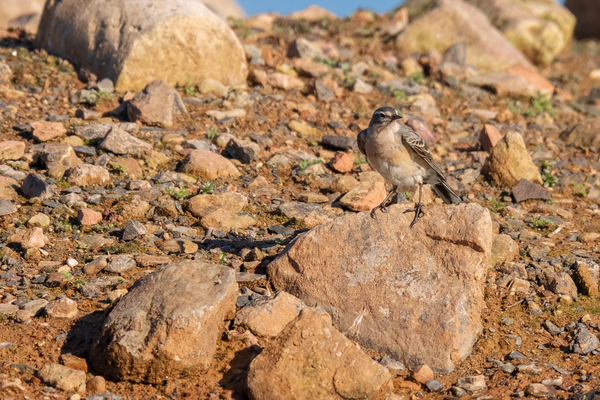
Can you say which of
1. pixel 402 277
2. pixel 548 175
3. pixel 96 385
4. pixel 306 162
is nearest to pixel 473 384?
pixel 402 277

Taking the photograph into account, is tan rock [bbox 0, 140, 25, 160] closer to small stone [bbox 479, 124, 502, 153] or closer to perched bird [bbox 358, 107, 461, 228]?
perched bird [bbox 358, 107, 461, 228]

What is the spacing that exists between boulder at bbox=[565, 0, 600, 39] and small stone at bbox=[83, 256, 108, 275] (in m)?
28.0

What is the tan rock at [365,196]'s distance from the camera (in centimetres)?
894

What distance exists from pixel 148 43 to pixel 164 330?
807 cm

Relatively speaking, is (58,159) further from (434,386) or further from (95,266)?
(434,386)

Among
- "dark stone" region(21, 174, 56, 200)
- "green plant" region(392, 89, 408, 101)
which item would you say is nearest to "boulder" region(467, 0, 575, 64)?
"green plant" region(392, 89, 408, 101)

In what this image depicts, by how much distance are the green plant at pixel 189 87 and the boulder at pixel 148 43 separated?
3 cm

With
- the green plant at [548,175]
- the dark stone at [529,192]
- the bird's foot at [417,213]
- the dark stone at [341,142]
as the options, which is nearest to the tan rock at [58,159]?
the dark stone at [341,142]

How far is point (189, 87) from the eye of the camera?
40.1 ft

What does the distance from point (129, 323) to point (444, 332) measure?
3199 mm

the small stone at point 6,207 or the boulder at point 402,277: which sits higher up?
the boulder at point 402,277

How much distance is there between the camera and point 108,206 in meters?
8.29

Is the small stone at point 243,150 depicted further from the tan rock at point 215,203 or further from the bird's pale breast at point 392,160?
the bird's pale breast at point 392,160

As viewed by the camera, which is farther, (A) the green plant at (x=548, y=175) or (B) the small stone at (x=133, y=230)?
(A) the green plant at (x=548, y=175)
